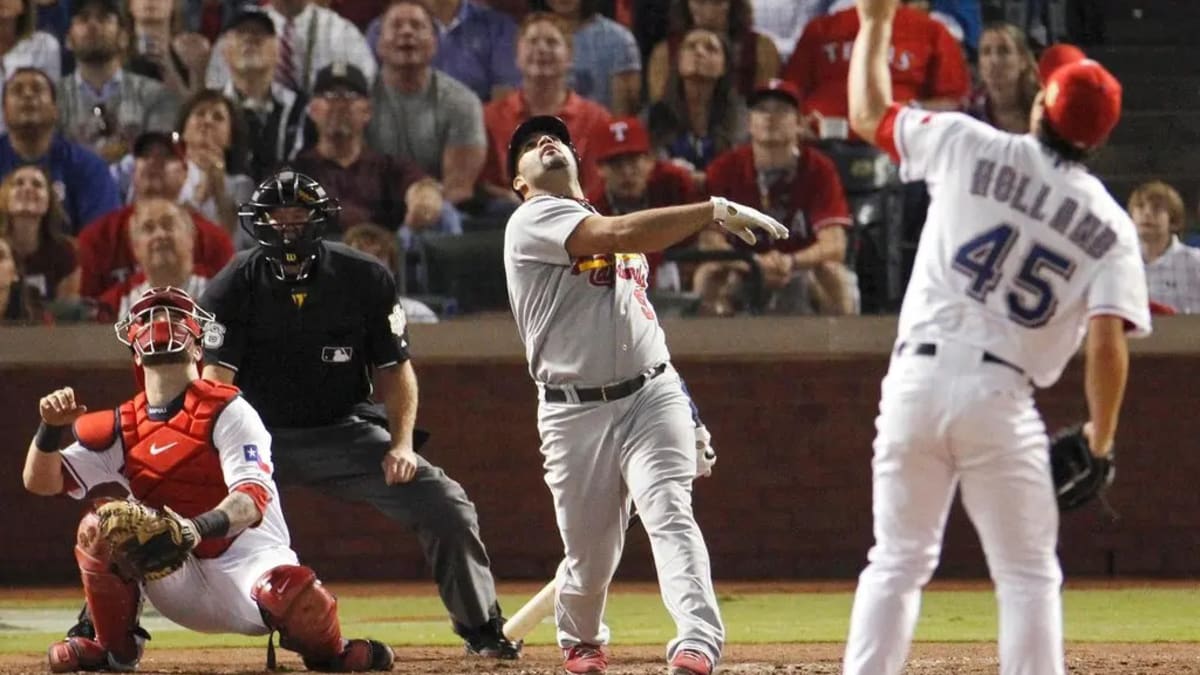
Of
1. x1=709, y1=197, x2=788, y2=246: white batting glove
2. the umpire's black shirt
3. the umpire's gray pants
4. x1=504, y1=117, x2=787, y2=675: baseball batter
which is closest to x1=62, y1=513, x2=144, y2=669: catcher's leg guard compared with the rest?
the umpire's gray pants

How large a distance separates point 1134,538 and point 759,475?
230 centimetres

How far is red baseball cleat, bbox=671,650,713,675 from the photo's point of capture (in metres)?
5.61

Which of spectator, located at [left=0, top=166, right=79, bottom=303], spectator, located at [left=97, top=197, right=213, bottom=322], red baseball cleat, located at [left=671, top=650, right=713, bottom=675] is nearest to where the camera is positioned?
red baseball cleat, located at [left=671, top=650, right=713, bottom=675]

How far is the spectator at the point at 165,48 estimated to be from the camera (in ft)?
38.8

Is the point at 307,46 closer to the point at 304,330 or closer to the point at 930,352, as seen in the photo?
the point at 304,330

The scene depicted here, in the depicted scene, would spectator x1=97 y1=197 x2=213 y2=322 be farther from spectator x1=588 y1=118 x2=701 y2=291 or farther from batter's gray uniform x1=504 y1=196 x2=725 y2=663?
batter's gray uniform x1=504 y1=196 x2=725 y2=663

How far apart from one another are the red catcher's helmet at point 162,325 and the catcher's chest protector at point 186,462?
18 centimetres

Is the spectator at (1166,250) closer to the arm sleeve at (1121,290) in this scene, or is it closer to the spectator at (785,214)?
the spectator at (785,214)

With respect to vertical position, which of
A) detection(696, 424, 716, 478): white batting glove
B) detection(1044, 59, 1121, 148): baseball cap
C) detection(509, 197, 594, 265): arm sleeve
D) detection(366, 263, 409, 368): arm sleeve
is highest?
detection(1044, 59, 1121, 148): baseball cap

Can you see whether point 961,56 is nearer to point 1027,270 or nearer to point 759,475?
point 759,475

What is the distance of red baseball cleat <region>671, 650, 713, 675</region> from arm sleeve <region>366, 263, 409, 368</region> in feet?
7.19

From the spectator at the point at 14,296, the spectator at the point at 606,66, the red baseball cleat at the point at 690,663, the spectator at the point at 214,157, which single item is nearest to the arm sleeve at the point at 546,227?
the red baseball cleat at the point at 690,663

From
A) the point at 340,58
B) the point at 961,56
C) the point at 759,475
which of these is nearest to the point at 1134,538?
the point at 759,475

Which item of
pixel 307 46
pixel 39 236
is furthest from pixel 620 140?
pixel 39 236
